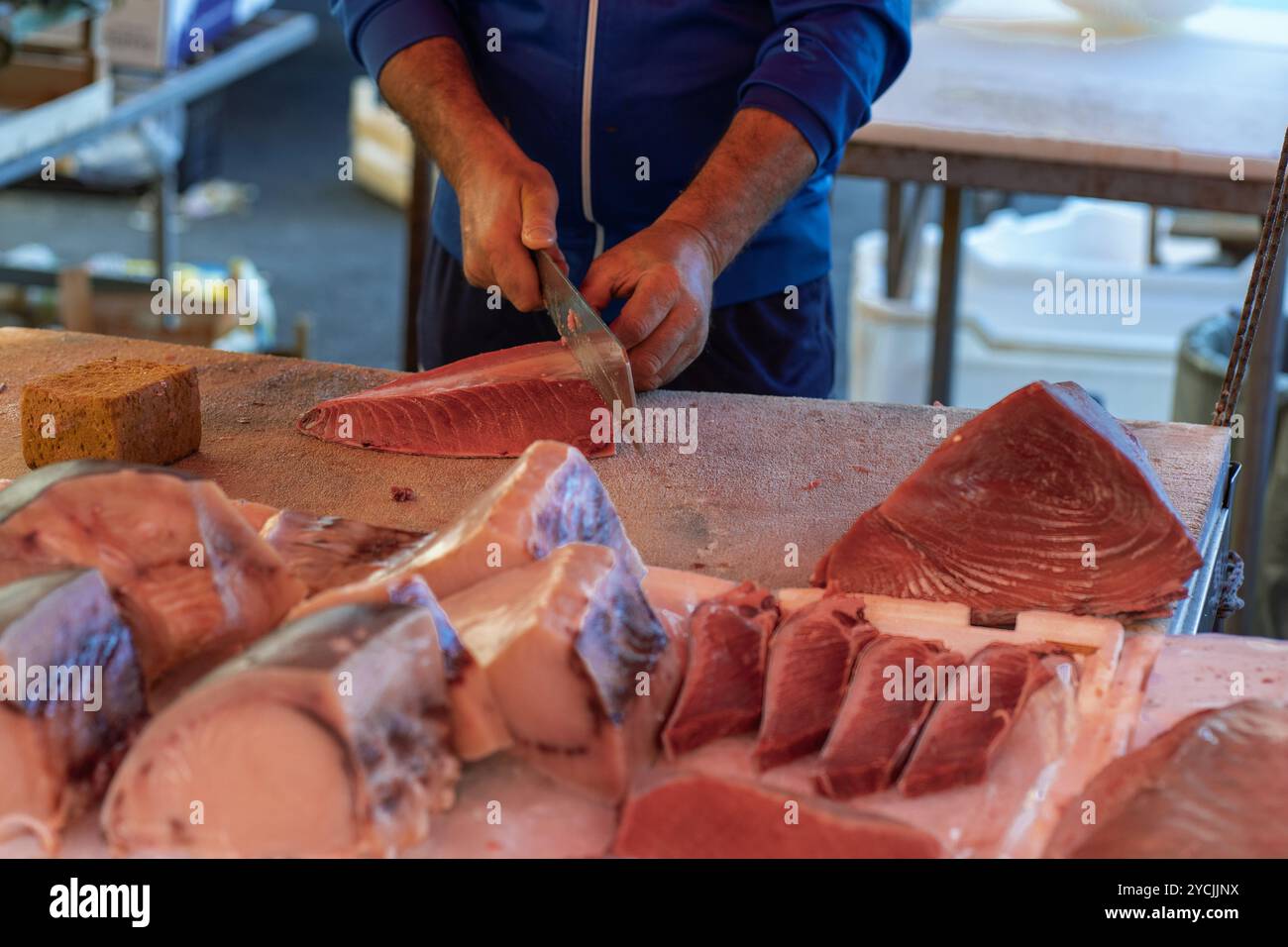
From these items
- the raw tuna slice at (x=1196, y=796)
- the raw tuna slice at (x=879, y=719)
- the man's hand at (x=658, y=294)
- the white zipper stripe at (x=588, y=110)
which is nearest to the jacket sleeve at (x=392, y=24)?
the white zipper stripe at (x=588, y=110)

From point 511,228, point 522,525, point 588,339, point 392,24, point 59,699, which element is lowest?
point 59,699

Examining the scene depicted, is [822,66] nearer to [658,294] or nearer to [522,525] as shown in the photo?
[658,294]

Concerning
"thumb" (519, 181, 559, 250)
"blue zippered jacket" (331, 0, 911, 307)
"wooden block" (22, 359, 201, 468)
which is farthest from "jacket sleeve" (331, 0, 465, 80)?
"wooden block" (22, 359, 201, 468)

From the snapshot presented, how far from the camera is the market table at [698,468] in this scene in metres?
2.15

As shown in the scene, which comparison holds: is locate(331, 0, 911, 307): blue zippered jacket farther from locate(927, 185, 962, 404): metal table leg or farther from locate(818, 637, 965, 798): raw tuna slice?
locate(927, 185, 962, 404): metal table leg

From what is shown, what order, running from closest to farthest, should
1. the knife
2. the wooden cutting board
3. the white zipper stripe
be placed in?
the wooden cutting board
the knife
the white zipper stripe

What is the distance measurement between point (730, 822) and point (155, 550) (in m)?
0.71

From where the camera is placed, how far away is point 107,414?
Answer: 2.17 m

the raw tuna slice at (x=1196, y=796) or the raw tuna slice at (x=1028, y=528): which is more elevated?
the raw tuna slice at (x=1028, y=528)

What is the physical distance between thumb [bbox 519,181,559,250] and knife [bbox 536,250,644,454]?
0.08ft

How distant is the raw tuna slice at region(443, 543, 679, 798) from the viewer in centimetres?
150

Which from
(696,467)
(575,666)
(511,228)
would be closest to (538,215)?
(511,228)

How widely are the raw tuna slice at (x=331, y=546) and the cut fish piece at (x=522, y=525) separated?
5 cm

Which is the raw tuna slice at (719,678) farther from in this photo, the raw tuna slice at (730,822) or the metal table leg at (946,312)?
the metal table leg at (946,312)
